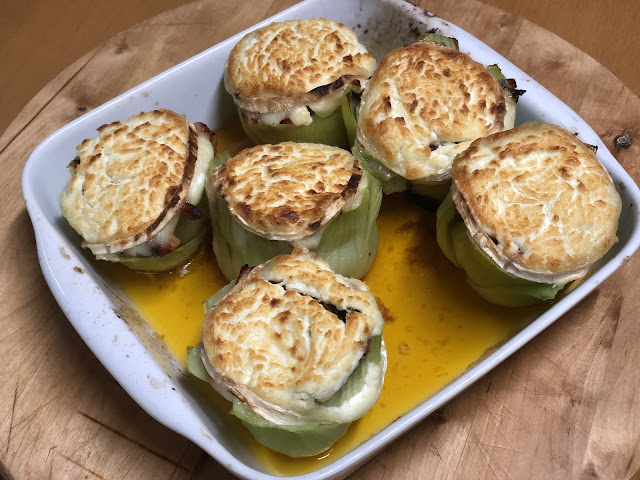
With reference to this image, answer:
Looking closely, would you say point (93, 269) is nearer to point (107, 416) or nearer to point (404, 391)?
point (107, 416)

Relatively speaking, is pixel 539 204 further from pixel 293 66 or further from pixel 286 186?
pixel 293 66

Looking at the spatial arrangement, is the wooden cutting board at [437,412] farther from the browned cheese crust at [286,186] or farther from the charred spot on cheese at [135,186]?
the browned cheese crust at [286,186]

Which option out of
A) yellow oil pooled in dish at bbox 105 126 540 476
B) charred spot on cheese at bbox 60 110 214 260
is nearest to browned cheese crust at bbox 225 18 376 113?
charred spot on cheese at bbox 60 110 214 260

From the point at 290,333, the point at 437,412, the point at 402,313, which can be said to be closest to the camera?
the point at 290,333

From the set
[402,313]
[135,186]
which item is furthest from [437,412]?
[135,186]

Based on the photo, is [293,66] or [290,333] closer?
[290,333]

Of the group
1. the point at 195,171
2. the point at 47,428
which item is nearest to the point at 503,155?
the point at 195,171
